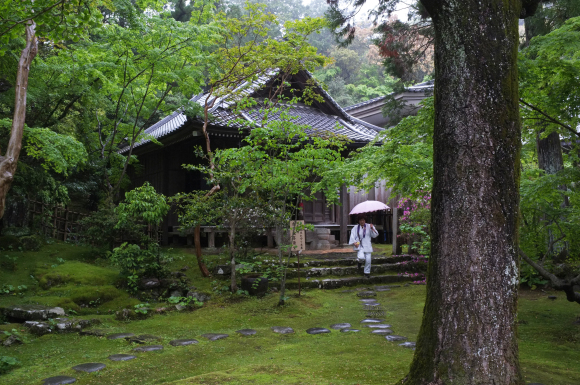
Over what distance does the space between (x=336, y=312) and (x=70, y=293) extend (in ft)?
17.4

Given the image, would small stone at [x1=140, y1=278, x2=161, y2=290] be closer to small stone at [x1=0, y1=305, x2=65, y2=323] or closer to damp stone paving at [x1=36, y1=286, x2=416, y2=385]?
small stone at [x1=0, y1=305, x2=65, y2=323]

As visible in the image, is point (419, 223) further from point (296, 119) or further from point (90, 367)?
point (90, 367)

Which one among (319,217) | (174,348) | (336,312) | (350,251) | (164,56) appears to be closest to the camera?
(174,348)

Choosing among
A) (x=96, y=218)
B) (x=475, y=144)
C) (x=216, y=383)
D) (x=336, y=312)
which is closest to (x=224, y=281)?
(x=336, y=312)

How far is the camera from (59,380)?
14.5 ft

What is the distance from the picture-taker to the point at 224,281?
1030 cm

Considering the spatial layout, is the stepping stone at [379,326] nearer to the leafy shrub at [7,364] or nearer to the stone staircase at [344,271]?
the stone staircase at [344,271]

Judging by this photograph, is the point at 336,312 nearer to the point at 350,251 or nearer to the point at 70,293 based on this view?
the point at 70,293

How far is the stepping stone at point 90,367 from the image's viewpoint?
4.79 m

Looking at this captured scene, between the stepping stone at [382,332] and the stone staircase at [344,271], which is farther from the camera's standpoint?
the stone staircase at [344,271]

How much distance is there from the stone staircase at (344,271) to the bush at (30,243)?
4.74 m

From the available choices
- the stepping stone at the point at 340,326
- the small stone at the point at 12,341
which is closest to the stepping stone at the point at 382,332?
the stepping stone at the point at 340,326

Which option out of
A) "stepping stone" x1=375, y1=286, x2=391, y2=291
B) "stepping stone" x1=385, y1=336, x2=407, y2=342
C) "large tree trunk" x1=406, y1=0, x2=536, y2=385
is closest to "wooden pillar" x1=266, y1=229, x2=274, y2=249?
"stepping stone" x1=375, y1=286, x2=391, y2=291

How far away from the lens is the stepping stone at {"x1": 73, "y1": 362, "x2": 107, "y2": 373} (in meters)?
4.79
